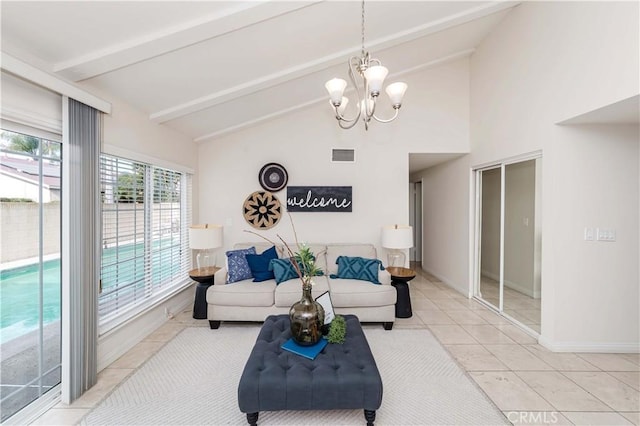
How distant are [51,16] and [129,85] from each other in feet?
2.87

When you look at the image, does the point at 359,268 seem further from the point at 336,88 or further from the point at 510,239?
the point at 336,88

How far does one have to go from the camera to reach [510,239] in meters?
3.63

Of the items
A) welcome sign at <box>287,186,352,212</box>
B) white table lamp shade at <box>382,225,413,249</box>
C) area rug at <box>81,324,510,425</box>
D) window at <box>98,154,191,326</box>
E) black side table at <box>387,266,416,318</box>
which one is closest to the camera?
area rug at <box>81,324,510,425</box>

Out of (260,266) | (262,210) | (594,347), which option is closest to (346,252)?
(260,266)

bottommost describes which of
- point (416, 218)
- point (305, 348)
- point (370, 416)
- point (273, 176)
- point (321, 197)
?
point (370, 416)

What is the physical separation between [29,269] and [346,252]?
3229 mm

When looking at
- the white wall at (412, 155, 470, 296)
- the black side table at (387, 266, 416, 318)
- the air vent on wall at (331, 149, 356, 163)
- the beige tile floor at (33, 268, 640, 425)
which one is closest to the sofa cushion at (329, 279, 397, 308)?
the black side table at (387, 266, 416, 318)

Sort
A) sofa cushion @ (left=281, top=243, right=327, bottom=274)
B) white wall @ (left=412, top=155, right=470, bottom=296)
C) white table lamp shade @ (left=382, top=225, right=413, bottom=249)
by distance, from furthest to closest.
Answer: white wall @ (left=412, top=155, right=470, bottom=296) → sofa cushion @ (left=281, top=243, right=327, bottom=274) → white table lamp shade @ (left=382, top=225, right=413, bottom=249)

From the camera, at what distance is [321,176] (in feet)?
14.7

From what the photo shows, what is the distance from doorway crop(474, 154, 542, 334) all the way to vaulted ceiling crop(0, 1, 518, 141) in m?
1.87

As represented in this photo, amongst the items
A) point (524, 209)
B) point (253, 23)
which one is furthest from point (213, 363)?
point (524, 209)

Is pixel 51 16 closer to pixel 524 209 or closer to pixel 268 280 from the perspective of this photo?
pixel 268 280

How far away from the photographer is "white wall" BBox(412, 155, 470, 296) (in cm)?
455

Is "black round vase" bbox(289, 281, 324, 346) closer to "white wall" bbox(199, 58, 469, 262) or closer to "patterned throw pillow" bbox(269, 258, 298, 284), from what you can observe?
"patterned throw pillow" bbox(269, 258, 298, 284)
